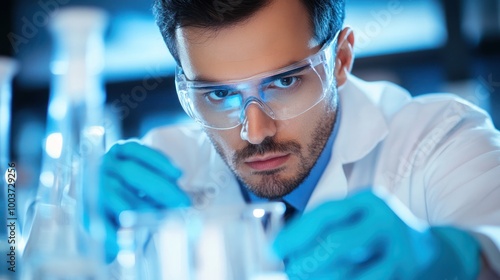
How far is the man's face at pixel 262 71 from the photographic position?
4.61ft

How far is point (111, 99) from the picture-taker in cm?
→ 405

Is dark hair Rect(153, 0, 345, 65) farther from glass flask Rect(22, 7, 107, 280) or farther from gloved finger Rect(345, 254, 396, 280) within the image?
gloved finger Rect(345, 254, 396, 280)

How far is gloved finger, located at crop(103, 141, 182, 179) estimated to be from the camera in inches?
58.7

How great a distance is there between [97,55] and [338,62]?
0.77 meters

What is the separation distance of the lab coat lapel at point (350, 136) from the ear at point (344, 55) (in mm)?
96

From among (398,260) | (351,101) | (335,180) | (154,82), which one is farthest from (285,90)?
(154,82)

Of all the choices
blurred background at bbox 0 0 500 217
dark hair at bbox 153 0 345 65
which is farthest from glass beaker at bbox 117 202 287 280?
blurred background at bbox 0 0 500 217

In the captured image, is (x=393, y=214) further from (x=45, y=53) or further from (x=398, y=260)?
(x=45, y=53)

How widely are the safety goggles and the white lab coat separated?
0.25 m

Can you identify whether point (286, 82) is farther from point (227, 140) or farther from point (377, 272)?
point (377, 272)

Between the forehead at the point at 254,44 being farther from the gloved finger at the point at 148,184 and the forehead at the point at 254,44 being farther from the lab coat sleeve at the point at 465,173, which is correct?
the lab coat sleeve at the point at 465,173

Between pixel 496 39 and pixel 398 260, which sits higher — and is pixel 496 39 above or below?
above

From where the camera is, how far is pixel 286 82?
4.80ft

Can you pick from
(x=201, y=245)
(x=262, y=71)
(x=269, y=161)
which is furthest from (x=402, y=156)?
(x=201, y=245)
